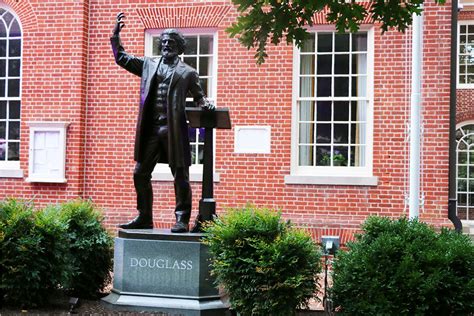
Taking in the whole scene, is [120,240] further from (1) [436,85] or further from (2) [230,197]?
(1) [436,85]

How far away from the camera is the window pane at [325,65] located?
487 inches

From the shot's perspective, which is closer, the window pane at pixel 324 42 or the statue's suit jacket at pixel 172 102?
the statue's suit jacket at pixel 172 102

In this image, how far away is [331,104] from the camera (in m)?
12.3

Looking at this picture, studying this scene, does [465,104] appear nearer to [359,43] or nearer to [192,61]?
[359,43]

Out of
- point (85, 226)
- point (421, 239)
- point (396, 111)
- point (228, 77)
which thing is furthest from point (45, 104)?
point (421, 239)

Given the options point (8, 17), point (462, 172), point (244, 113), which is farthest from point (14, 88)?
point (462, 172)

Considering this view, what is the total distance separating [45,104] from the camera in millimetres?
13055

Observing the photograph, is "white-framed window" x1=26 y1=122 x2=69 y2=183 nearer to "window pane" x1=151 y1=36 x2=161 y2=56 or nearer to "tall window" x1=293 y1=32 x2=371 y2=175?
"window pane" x1=151 y1=36 x2=161 y2=56

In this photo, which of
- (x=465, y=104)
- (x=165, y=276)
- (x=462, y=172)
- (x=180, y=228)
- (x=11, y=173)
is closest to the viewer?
(x=165, y=276)

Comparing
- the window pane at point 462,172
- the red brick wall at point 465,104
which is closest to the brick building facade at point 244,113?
the red brick wall at point 465,104

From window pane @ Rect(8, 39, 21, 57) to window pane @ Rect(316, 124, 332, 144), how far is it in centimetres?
627

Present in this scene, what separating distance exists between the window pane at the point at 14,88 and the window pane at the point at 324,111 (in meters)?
6.08

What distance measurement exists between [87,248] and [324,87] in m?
6.15

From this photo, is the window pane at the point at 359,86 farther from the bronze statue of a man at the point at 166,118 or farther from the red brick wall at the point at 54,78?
the bronze statue of a man at the point at 166,118
